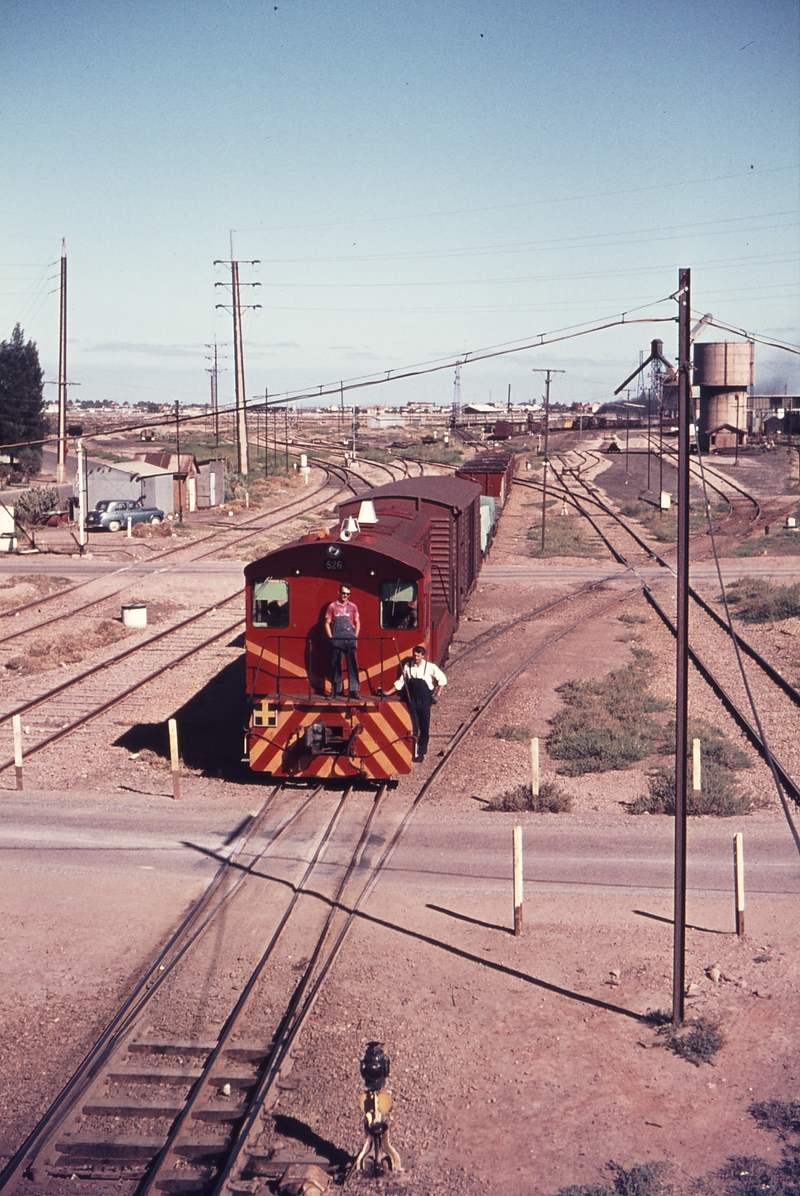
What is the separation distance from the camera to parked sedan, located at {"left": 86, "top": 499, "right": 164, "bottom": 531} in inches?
1911

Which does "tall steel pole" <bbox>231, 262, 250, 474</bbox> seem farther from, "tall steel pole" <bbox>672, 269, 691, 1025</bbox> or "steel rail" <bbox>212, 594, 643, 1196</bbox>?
"tall steel pole" <bbox>672, 269, 691, 1025</bbox>

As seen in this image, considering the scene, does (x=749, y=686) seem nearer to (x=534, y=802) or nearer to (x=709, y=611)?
(x=709, y=611)

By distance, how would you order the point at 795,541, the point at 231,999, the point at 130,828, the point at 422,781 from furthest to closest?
the point at 795,541, the point at 422,781, the point at 130,828, the point at 231,999

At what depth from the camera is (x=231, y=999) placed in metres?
9.45

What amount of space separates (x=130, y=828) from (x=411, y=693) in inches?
156

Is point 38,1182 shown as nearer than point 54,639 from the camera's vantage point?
Yes

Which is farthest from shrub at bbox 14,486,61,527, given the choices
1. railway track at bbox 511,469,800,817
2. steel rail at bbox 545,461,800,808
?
steel rail at bbox 545,461,800,808

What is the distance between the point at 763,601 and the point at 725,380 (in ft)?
248

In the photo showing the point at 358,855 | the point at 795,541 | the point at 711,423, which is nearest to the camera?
the point at 358,855

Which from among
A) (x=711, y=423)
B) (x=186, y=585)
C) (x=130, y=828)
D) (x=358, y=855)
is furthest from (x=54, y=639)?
(x=711, y=423)

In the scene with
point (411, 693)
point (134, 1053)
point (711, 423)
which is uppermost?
point (711, 423)

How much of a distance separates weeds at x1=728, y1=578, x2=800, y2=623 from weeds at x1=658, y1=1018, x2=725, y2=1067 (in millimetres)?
21034

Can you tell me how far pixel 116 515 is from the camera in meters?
48.7

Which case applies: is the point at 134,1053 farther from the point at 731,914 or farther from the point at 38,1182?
the point at 731,914
